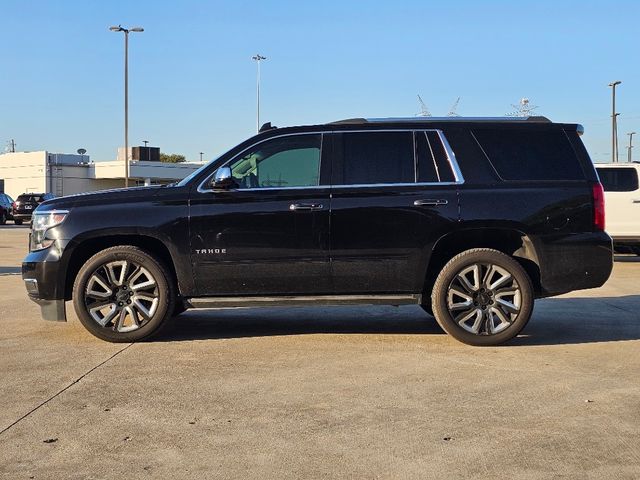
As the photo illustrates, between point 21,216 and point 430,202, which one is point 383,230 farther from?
point 21,216

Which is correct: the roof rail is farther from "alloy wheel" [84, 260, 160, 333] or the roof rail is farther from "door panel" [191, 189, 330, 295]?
"alloy wheel" [84, 260, 160, 333]

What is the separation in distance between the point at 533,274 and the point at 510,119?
149 cm

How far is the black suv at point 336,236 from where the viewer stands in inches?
256

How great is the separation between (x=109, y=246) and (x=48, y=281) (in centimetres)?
63

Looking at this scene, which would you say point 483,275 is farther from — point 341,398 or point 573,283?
point 341,398

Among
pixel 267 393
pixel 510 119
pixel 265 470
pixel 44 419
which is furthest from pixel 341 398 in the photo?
pixel 510 119

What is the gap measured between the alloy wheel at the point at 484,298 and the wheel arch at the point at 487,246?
1.02 ft

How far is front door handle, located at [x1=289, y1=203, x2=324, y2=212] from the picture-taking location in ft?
21.3

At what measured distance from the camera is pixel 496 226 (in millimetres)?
6551

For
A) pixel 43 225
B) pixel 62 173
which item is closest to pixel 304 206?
pixel 43 225

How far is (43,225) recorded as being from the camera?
6641 mm

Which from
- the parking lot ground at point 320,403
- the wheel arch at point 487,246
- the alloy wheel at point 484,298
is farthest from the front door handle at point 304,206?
the alloy wheel at point 484,298

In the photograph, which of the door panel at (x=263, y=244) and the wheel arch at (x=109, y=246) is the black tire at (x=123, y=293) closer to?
the wheel arch at (x=109, y=246)

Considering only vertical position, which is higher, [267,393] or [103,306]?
[103,306]
